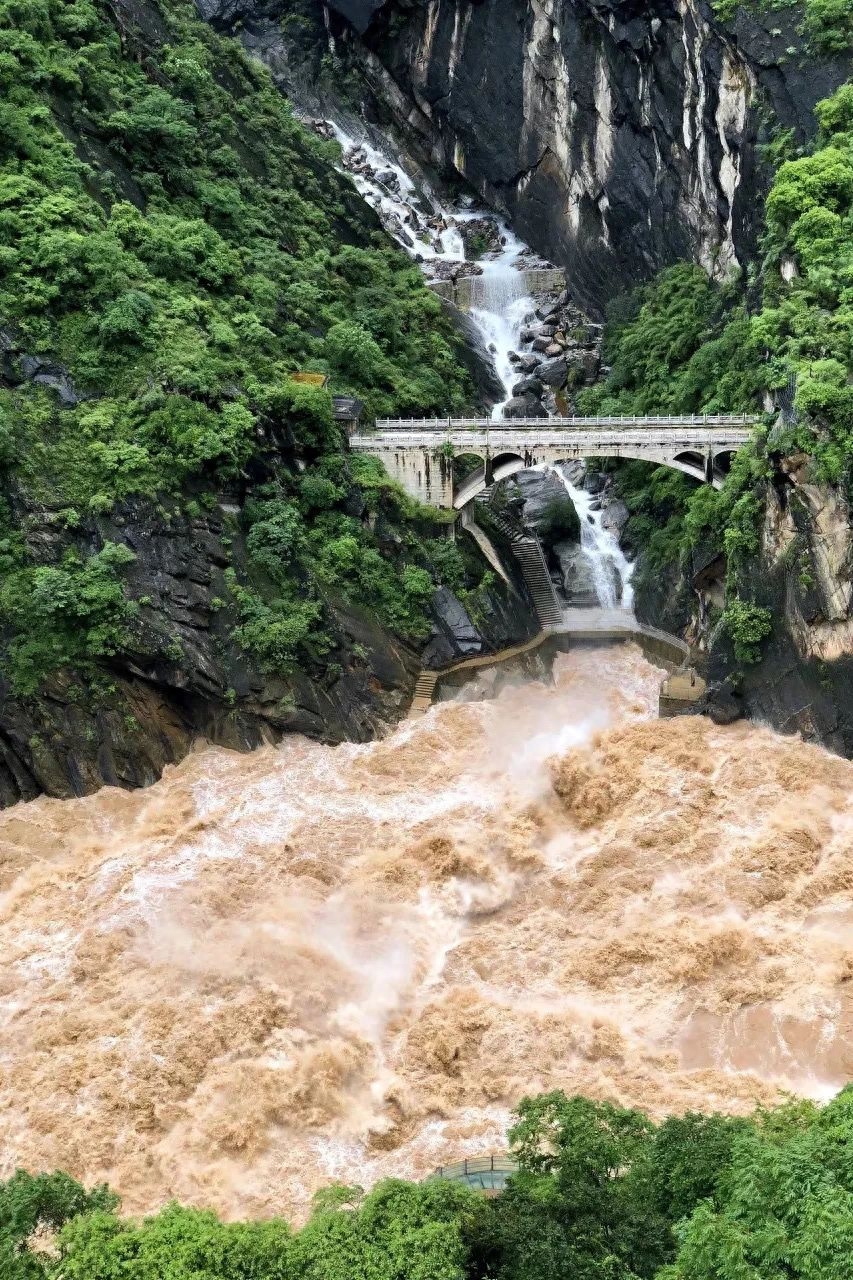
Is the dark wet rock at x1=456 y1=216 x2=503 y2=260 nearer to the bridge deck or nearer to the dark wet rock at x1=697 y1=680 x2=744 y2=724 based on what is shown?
the bridge deck

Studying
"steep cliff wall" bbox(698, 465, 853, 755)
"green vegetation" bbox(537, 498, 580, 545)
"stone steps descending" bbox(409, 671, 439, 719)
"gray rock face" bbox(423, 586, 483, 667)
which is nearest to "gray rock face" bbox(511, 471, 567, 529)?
"green vegetation" bbox(537, 498, 580, 545)

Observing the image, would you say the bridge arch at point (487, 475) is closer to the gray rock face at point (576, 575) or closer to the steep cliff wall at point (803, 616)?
the gray rock face at point (576, 575)

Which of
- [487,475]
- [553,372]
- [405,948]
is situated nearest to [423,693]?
[487,475]

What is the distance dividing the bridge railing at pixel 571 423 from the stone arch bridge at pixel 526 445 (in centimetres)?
4

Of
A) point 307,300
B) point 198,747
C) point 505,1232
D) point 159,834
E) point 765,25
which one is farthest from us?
point 307,300

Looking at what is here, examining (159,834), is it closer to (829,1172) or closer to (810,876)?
(810,876)

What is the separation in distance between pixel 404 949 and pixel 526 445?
21.1 metres

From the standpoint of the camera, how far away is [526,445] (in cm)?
4256

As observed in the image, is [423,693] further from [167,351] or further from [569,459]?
[167,351]

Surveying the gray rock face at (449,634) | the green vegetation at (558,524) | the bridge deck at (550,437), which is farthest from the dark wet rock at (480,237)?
the gray rock face at (449,634)

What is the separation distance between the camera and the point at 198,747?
3703 centimetres

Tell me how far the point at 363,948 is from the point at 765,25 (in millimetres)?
38607

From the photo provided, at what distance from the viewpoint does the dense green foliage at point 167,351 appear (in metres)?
36.2

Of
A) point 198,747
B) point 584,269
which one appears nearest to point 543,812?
point 198,747
